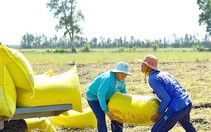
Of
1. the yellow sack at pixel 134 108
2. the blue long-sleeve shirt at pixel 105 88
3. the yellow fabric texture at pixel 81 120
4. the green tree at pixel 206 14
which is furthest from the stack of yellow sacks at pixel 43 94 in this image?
the green tree at pixel 206 14

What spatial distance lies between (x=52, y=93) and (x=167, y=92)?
1.35 metres

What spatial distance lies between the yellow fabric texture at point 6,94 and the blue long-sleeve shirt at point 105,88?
1087mm

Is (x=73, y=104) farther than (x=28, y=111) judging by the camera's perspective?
Yes

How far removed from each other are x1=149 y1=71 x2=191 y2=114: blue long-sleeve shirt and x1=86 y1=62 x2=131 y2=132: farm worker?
48cm

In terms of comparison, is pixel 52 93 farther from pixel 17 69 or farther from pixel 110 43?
pixel 110 43

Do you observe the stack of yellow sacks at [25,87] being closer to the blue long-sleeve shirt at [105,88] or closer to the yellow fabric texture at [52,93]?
the yellow fabric texture at [52,93]

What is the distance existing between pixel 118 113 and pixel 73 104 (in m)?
0.56

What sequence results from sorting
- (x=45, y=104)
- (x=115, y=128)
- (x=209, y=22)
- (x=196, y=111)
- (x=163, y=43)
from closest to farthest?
(x=45, y=104) < (x=115, y=128) < (x=196, y=111) < (x=209, y=22) < (x=163, y=43)

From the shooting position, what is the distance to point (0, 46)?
409 cm

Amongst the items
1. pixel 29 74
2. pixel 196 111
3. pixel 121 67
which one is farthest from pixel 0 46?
pixel 196 111

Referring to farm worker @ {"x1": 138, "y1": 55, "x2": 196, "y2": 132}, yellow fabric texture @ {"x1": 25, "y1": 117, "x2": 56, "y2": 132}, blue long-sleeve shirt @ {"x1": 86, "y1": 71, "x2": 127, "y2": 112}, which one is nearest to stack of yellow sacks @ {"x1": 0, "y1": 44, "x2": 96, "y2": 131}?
blue long-sleeve shirt @ {"x1": 86, "y1": 71, "x2": 127, "y2": 112}

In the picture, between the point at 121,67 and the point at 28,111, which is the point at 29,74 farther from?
the point at 121,67

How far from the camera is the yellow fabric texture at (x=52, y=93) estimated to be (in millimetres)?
4301

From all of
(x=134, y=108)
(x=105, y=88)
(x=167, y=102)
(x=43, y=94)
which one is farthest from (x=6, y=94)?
(x=167, y=102)
